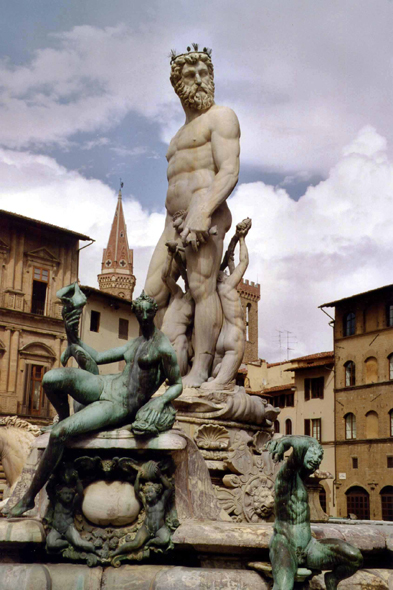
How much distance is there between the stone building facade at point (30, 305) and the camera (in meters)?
36.2

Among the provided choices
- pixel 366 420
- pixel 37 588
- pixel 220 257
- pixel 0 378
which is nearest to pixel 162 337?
pixel 37 588

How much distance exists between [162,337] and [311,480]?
15.1ft

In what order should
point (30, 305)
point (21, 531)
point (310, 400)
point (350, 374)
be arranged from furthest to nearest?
point (310, 400), point (350, 374), point (30, 305), point (21, 531)

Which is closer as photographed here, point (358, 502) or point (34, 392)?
point (34, 392)

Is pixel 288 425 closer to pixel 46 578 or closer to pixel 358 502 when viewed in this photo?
pixel 358 502

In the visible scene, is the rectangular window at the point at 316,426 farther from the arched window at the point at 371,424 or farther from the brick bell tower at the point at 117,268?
the brick bell tower at the point at 117,268

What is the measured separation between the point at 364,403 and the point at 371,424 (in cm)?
135

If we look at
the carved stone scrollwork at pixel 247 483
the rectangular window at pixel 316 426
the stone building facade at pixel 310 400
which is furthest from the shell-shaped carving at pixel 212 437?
the rectangular window at pixel 316 426

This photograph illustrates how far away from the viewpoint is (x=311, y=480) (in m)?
8.80

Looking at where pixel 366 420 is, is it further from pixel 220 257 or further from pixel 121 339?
pixel 220 257

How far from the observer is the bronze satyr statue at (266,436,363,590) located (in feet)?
12.9

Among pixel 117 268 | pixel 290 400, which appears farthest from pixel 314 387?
pixel 117 268

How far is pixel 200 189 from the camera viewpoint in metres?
8.57

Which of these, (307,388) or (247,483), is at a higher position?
(307,388)
